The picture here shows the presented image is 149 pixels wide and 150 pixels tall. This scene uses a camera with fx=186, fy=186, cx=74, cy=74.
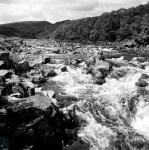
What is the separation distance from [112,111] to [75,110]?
2.46m

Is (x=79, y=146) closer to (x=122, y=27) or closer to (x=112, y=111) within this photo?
(x=112, y=111)

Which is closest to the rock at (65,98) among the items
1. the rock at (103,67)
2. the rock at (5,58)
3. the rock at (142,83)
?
the rock at (142,83)

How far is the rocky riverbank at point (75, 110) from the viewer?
8.18 meters

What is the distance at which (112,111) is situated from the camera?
40.2 feet

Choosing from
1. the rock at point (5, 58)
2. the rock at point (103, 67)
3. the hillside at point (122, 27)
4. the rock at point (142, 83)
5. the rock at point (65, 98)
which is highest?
the hillside at point (122, 27)

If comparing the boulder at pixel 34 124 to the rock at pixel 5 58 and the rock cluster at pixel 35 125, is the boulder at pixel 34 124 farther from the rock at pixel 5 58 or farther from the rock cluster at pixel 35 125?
the rock at pixel 5 58

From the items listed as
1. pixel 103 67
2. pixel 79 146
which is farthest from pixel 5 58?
pixel 79 146

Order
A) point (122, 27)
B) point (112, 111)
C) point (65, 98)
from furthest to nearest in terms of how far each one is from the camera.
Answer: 1. point (122, 27)
2. point (65, 98)
3. point (112, 111)

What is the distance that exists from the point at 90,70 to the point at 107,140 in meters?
11.9

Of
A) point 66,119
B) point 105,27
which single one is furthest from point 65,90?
point 105,27

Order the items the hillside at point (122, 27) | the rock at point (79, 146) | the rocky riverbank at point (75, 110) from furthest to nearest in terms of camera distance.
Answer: the hillside at point (122, 27) < the rock at point (79, 146) < the rocky riverbank at point (75, 110)

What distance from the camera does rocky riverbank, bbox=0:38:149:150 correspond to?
26.8ft

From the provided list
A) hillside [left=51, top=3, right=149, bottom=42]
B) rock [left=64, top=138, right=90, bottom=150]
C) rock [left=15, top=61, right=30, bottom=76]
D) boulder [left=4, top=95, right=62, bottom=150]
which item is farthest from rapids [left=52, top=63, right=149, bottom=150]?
hillside [left=51, top=3, right=149, bottom=42]

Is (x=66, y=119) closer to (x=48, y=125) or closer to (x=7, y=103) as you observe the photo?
(x=48, y=125)
